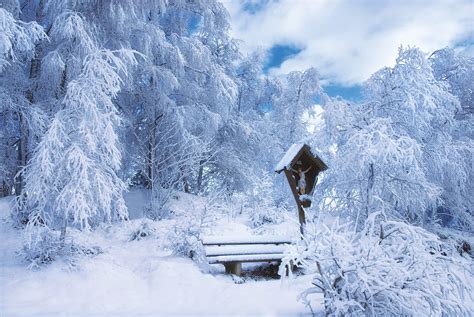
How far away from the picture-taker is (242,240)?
652 centimetres

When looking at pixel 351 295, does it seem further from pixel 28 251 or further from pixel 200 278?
pixel 28 251

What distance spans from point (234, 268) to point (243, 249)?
393mm

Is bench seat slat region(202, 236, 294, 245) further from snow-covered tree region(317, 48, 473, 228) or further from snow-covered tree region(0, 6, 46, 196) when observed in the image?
snow-covered tree region(0, 6, 46, 196)

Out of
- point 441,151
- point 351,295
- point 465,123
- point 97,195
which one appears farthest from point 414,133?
point 97,195

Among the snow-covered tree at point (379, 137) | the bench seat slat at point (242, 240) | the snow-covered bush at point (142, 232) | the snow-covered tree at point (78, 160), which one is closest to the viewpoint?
the snow-covered tree at point (78, 160)

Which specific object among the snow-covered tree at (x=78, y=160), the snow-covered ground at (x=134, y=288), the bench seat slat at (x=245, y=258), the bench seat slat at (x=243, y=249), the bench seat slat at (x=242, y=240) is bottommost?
the snow-covered ground at (x=134, y=288)

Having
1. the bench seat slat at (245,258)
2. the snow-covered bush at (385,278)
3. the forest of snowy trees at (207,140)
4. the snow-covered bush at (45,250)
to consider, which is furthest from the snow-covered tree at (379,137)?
the snow-covered bush at (45,250)

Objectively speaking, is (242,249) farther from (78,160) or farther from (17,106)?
(17,106)

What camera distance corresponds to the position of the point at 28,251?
232 inches

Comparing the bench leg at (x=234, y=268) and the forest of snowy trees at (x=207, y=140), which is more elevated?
the forest of snowy trees at (x=207, y=140)

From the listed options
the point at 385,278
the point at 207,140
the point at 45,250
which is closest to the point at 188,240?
the point at 45,250

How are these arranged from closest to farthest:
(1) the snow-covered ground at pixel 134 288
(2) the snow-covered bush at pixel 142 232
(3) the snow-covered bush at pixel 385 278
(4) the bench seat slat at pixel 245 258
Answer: (3) the snow-covered bush at pixel 385 278 → (1) the snow-covered ground at pixel 134 288 → (4) the bench seat slat at pixel 245 258 → (2) the snow-covered bush at pixel 142 232

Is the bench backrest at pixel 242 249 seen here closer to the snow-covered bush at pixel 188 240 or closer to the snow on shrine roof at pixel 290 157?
the snow-covered bush at pixel 188 240

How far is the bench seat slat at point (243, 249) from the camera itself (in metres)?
6.18
